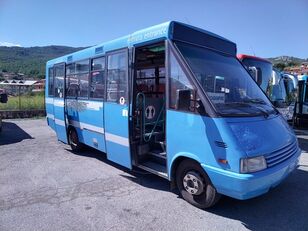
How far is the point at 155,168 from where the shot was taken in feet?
17.4

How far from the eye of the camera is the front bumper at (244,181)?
3652mm

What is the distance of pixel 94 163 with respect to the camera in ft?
23.5

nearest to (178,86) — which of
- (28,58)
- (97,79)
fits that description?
(97,79)

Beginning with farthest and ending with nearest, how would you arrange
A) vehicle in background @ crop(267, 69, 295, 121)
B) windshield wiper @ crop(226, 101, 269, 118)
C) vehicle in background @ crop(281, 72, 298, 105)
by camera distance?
1. vehicle in background @ crop(281, 72, 298, 105)
2. vehicle in background @ crop(267, 69, 295, 121)
3. windshield wiper @ crop(226, 101, 269, 118)

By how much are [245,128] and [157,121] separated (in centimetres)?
257

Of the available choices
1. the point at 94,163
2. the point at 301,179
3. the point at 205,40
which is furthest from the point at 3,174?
the point at 301,179

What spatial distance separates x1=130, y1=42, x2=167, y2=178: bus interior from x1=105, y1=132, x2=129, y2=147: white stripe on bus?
0.17m

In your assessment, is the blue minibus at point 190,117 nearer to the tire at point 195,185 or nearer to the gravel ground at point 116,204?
the tire at point 195,185

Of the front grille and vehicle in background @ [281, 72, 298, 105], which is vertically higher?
vehicle in background @ [281, 72, 298, 105]

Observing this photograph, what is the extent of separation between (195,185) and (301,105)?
11575mm

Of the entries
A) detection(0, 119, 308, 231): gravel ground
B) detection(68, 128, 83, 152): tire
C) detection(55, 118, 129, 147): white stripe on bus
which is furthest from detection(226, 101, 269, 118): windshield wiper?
detection(68, 128, 83, 152): tire

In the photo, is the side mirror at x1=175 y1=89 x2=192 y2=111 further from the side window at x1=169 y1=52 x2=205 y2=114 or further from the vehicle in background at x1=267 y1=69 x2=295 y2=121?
the vehicle in background at x1=267 y1=69 x2=295 y2=121

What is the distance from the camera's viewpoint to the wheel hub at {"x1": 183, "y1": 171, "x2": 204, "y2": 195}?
14.1 feet

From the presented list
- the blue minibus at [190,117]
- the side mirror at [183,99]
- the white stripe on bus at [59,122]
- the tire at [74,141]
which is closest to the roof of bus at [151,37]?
the blue minibus at [190,117]
